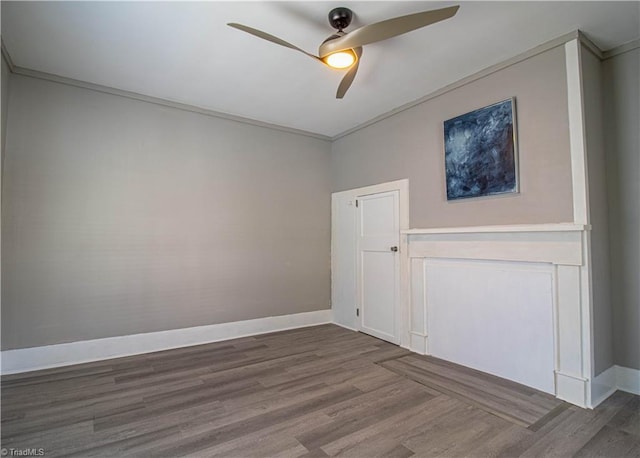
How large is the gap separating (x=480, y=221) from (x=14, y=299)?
4.11 m

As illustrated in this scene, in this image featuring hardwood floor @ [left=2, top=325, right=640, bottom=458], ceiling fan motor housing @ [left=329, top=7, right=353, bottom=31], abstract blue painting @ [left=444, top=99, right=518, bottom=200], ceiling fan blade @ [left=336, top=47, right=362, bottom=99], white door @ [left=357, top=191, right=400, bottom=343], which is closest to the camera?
hardwood floor @ [left=2, top=325, right=640, bottom=458]

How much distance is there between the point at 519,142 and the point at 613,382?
1.95m

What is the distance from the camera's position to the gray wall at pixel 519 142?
238 centimetres

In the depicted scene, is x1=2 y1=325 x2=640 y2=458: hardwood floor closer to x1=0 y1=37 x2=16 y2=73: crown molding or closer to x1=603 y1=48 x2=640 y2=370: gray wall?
x1=603 y1=48 x2=640 y2=370: gray wall

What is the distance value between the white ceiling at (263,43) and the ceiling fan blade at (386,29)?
0.26 m

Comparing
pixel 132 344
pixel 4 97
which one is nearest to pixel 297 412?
pixel 132 344

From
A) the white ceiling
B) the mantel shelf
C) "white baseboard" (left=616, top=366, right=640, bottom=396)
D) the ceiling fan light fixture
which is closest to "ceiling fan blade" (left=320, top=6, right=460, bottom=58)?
the ceiling fan light fixture

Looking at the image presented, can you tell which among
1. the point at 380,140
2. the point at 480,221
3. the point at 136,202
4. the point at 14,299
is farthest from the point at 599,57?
the point at 14,299

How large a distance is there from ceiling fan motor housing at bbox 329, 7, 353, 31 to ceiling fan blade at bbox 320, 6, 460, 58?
19 cm

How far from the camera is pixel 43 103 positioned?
9.65 ft

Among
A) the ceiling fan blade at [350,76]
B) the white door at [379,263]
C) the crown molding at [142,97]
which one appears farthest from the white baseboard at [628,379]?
the crown molding at [142,97]

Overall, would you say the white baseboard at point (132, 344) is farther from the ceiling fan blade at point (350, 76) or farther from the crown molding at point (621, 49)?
→ the crown molding at point (621, 49)

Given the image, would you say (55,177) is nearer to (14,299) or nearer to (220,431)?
(14,299)

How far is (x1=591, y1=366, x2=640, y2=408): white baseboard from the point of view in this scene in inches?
87.2
